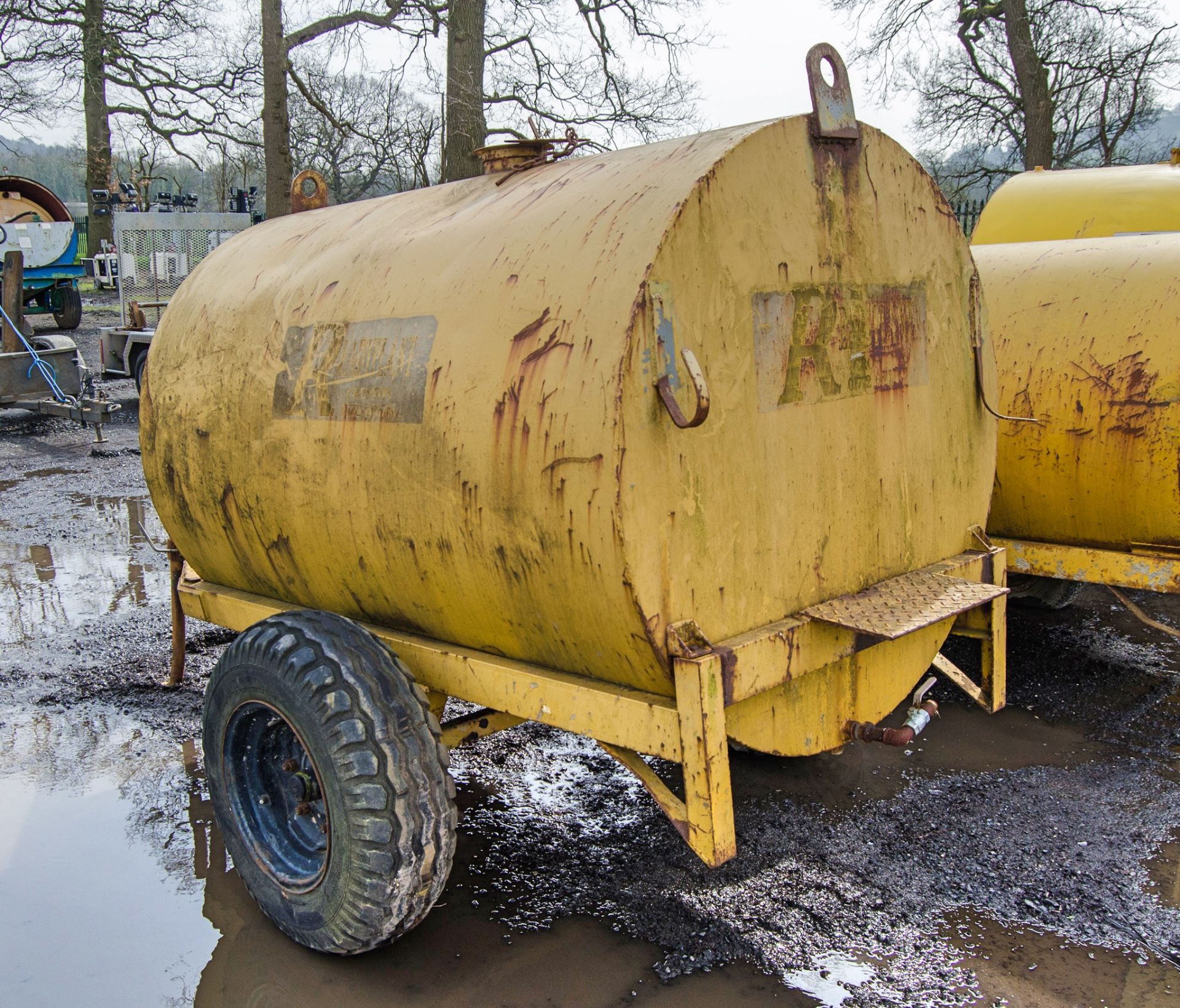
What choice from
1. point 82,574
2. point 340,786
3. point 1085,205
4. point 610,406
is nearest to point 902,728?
point 610,406

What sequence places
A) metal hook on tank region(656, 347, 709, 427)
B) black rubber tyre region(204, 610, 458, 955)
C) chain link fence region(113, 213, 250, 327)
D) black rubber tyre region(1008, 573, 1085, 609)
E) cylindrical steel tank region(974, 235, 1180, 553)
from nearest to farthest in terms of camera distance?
metal hook on tank region(656, 347, 709, 427)
black rubber tyre region(204, 610, 458, 955)
cylindrical steel tank region(974, 235, 1180, 553)
black rubber tyre region(1008, 573, 1085, 609)
chain link fence region(113, 213, 250, 327)

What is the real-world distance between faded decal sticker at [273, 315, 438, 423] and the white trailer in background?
13.5m

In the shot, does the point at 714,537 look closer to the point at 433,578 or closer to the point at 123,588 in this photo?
the point at 433,578

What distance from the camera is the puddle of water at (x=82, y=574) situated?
651cm

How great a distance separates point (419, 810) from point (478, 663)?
44cm

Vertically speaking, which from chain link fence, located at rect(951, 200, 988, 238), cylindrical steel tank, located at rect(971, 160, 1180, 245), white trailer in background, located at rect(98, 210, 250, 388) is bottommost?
cylindrical steel tank, located at rect(971, 160, 1180, 245)

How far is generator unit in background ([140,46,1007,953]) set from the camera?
268 cm

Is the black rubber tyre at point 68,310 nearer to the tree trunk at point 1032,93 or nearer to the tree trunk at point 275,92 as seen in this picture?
the tree trunk at point 275,92

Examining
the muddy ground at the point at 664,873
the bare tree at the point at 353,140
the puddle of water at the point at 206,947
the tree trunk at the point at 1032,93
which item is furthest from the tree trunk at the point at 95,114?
the puddle of water at the point at 206,947

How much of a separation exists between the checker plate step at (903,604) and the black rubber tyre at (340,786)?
3.93 ft

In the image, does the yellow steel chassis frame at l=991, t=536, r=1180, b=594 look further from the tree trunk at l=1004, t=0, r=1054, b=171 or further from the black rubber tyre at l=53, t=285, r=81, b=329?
the black rubber tyre at l=53, t=285, r=81, b=329

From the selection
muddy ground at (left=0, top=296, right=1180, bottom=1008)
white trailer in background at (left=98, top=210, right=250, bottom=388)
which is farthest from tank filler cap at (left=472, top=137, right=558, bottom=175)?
white trailer in background at (left=98, top=210, right=250, bottom=388)

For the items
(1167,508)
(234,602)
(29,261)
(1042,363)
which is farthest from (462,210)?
(29,261)

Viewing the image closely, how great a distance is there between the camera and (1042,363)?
4684mm
